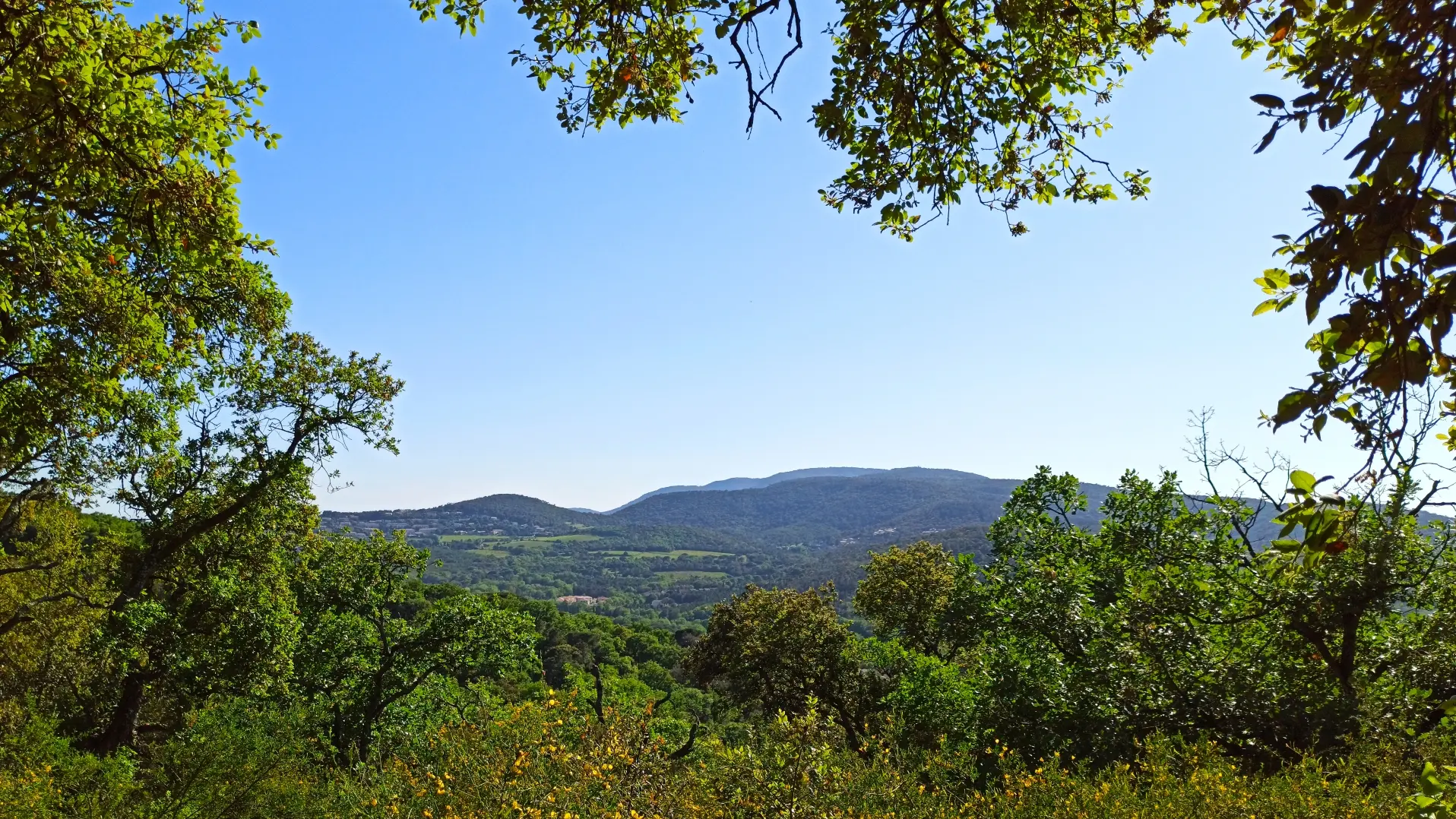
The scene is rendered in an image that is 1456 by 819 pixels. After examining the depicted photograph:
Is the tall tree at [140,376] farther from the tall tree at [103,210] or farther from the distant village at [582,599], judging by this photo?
the distant village at [582,599]

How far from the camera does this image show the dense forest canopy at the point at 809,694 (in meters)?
1.81

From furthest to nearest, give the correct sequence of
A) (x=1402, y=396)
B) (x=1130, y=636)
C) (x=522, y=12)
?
(x=1130, y=636), (x=522, y=12), (x=1402, y=396)

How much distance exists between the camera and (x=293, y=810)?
27.0 feet

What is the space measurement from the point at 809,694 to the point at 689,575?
158m

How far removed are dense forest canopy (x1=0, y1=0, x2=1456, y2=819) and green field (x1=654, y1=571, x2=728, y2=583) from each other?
146 meters

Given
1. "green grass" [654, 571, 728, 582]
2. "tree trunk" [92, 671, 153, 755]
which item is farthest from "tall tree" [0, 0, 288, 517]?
"green grass" [654, 571, 728, 582]

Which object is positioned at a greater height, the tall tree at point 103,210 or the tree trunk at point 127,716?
the tall tree at point 103,210

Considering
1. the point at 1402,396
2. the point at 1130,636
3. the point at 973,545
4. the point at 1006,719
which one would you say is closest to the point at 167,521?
the point at 1006,719

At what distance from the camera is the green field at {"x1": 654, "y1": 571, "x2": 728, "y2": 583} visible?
15788 centimetres

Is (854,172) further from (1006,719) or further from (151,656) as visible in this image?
(151,656)

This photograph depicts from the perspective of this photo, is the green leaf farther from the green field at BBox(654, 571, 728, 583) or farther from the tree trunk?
the green field at BBox(654, 571, 728, 583)

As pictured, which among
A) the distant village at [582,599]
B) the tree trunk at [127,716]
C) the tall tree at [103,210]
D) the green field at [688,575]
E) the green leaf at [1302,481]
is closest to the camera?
the green leaf at [1302,481]

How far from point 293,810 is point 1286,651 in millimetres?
10793

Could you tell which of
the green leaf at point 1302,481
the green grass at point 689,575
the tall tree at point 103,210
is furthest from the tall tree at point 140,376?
the green grass at point 689,575
